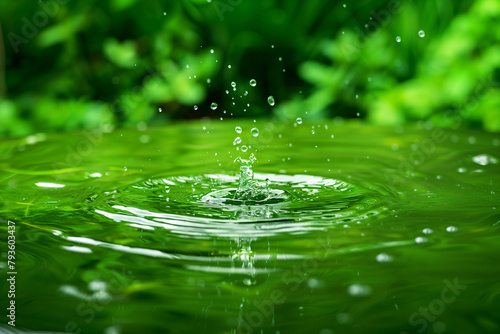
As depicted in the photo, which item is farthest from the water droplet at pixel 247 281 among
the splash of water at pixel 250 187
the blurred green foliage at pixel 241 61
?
the blurred green foliage at pixel 241 61

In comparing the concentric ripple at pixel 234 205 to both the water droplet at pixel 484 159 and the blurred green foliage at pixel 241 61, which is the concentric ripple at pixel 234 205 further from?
the blurred green foliage at pixel 241 61

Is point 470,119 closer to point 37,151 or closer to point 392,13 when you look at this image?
point 392,13

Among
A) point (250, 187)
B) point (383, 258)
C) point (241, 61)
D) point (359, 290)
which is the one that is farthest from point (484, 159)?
point (241, 61)

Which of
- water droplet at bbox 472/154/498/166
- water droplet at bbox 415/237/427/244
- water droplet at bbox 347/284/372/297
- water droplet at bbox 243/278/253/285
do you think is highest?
water droplet at bbox 472/154/498/166

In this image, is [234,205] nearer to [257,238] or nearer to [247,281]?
[257,238]

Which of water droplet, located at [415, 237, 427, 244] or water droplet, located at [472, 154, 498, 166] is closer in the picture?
water droplet, located at [415, 237, 427, 244]

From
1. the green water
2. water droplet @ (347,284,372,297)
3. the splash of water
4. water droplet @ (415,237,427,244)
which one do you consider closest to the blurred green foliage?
the green water

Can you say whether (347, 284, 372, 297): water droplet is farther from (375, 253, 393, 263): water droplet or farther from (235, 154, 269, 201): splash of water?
(235, 154, 269, 201): splash of water
